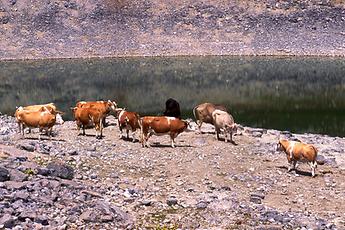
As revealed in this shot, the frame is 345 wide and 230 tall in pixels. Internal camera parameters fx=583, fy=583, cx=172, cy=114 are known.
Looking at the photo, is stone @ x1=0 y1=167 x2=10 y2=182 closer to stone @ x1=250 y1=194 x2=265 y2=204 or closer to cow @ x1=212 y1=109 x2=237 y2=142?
stone @ x1=250 y1=194 x2=265 y2=204

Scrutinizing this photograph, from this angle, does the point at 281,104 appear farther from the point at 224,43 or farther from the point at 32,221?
the point at 224,43

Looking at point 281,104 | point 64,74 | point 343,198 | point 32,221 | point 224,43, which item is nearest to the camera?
point 32,221

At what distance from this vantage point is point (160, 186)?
2025 cm

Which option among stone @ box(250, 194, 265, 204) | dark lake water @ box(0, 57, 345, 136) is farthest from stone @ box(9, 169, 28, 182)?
dark lake water @ box(0, 57, 345, 136)

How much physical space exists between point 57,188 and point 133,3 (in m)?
105

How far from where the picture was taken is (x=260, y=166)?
24078mm

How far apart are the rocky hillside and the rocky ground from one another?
3165 inches

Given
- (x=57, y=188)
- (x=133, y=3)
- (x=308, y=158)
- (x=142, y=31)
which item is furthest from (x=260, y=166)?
(x=133, y=3)

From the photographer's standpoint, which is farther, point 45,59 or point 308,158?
point 45,59

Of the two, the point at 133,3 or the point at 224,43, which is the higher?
the point at 133,3

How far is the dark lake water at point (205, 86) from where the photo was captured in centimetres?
4579

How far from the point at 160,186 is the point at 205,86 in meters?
43.2

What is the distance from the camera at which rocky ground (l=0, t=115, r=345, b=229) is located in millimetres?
16231

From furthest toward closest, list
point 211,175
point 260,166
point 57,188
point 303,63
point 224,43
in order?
point 224,43
point 303,63
point 260,166
point 211,175
point 57,188
